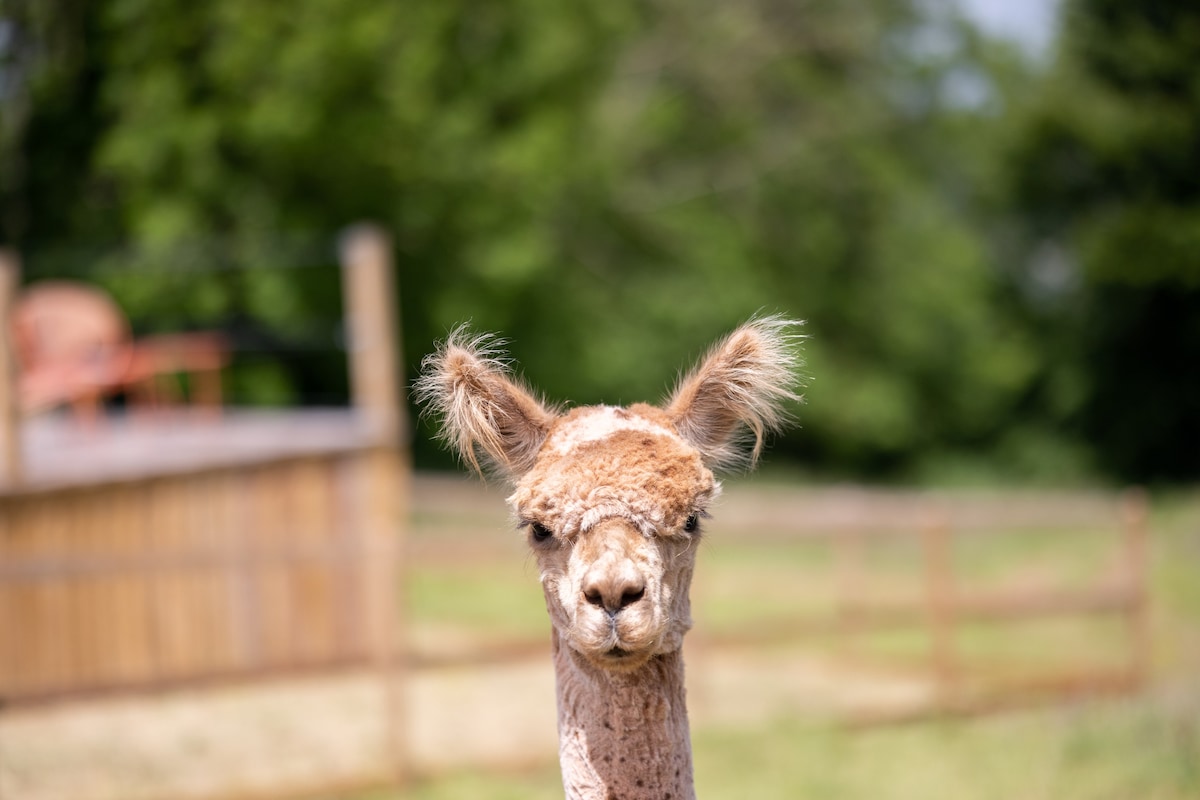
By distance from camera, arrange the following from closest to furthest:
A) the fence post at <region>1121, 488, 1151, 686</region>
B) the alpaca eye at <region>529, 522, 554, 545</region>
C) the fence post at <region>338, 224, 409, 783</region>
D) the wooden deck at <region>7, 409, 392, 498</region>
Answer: the alpaca eye at <region>529, 522, 554, 545</region> → the wooden deck at <region>7, 409, 392, 498</region> → the fence post at <region>1121, 488, 1151, 686</region> → the fence post at <region>338, 224, 409, 783</region>

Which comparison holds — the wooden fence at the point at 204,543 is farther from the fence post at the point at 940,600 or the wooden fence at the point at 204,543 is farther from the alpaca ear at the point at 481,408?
the alpaca ear at the point at 481,408

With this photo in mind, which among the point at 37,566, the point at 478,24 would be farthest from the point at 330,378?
the point at 37,566

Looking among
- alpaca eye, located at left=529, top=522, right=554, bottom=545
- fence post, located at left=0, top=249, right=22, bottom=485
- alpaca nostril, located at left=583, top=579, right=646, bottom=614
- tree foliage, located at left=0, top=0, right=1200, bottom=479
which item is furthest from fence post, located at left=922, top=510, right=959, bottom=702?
alpaca nostril, located at left=583, top=579, right=646, bottom=614

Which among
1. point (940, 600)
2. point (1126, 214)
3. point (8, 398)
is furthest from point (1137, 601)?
point (1126, 214)

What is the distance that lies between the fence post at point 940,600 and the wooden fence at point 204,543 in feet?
13.0

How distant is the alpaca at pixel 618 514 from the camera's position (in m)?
2.57

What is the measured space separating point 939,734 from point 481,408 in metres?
6.42

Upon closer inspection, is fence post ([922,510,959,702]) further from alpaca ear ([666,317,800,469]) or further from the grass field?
alpaca ear ([666,317,800,469])

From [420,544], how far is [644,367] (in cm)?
1617

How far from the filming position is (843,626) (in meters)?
9.23

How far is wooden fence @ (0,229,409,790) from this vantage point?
7652 mm

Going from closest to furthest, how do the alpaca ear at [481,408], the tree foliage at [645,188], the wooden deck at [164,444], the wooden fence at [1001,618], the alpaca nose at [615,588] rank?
the alpaca nose at [615,588]
the alpaca ear at [481,408]
the wooden deck at [164,444]
the wooden fence at [1001,618]
the tree foliage at [645,188]

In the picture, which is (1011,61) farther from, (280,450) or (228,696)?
(228,696)

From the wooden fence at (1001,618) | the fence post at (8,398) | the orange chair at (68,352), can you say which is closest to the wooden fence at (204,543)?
the fence post at (8,398)
